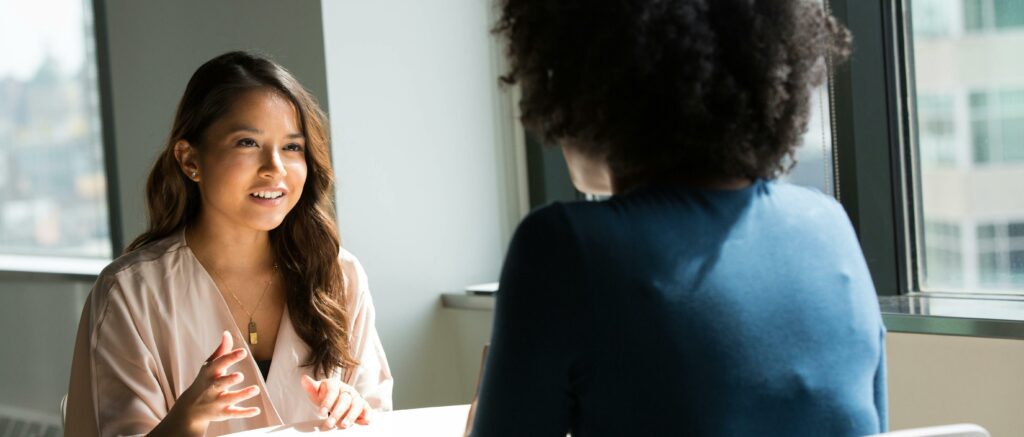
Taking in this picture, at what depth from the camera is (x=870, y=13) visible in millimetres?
2402

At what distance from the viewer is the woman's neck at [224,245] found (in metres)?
2.15

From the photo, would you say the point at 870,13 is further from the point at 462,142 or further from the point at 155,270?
the point at 155,270

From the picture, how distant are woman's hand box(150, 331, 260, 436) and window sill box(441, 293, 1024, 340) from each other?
124 cm

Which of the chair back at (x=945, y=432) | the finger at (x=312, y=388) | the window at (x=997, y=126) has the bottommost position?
the finger at (x=312, y=388)

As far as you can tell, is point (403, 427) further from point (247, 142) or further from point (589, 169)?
point (589, 169)

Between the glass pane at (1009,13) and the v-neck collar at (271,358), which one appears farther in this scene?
the glass pane at (1009,13)

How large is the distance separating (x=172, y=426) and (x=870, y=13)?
172 centimetres

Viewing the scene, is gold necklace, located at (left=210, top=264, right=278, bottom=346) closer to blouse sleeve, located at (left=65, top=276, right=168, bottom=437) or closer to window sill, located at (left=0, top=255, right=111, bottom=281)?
blouse sleeve, located at (left=65, top=276, right=168, bottom=437)

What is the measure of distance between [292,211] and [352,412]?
595 mm

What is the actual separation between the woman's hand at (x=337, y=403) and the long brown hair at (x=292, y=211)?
0.69ft

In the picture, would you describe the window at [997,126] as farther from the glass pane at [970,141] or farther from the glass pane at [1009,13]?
the glass pane at [1009,13]

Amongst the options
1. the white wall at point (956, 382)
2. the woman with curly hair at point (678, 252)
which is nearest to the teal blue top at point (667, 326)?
the woman with curly hair at point (678, 252)

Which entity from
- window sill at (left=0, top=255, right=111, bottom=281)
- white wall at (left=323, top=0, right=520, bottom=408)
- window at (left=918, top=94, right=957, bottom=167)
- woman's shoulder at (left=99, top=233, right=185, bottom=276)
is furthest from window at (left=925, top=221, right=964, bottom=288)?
window sill at (left=0, top=255, right=111, bottom=281)

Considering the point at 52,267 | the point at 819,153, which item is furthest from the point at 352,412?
the point at 52,267
